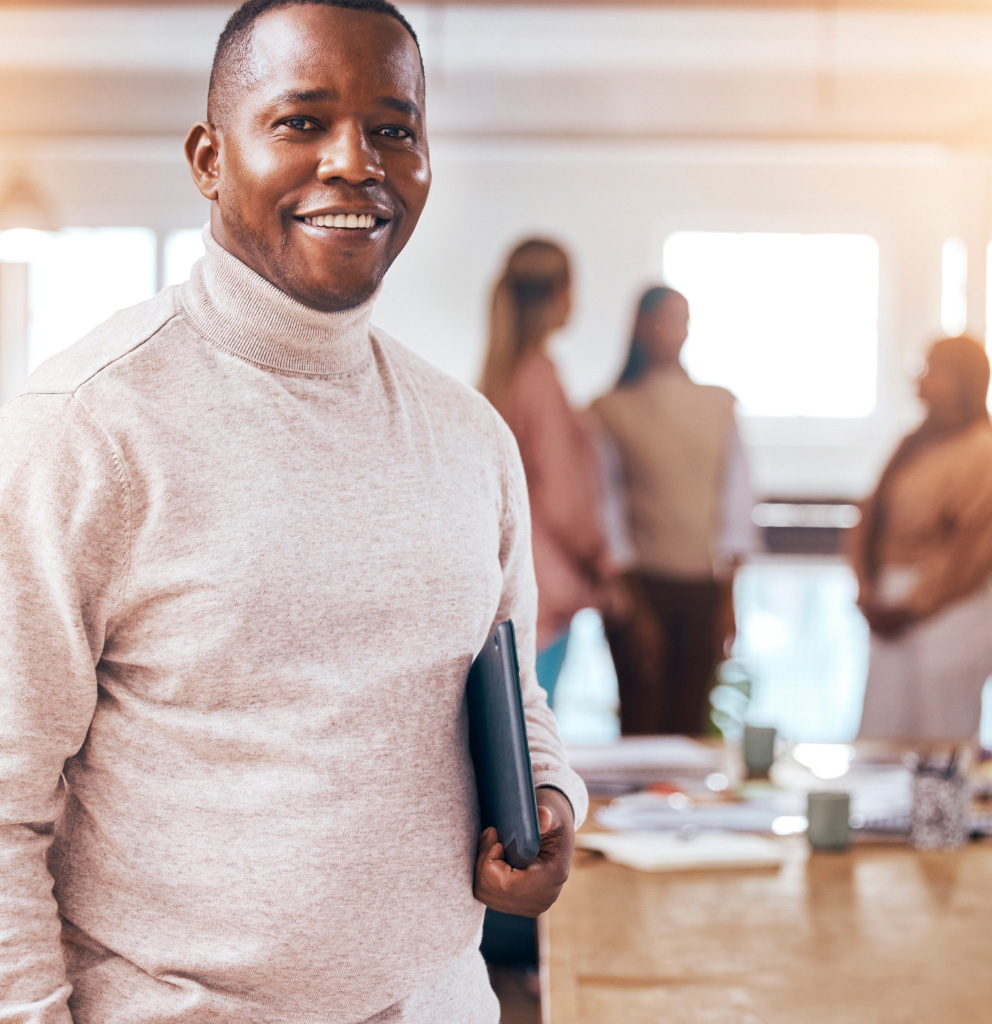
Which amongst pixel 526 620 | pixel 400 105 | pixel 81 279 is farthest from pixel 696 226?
pixel 400 105

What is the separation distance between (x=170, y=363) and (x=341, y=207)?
0.15 meters

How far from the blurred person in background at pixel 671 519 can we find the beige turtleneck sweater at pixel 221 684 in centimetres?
265

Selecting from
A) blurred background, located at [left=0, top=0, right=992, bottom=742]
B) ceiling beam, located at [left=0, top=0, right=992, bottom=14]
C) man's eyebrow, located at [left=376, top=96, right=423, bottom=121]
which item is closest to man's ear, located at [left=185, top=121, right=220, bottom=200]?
man's eyebrow, located at [left=376, top=96, right=423, bottom=121]

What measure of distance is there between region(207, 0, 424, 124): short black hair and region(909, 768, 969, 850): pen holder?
1228 mm

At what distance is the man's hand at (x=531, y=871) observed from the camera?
872mm

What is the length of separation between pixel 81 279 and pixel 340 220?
22.8 ft

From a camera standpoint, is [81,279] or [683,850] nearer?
[683,850]

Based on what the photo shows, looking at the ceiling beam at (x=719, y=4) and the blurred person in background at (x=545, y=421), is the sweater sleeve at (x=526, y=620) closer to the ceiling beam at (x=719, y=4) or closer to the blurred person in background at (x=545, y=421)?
the blurred person in background at (x=545, y=421)

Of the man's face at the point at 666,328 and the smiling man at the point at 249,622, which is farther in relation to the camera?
the man's face at the point at 666,328

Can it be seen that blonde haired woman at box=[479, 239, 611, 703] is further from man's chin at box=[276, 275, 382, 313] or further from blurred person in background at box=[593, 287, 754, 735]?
man's chin at box=[276, 275, 382, 313]

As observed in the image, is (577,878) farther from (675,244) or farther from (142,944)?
(675,244)

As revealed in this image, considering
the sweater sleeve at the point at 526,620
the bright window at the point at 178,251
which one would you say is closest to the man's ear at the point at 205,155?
the sweater sleeve at the point at 526,620

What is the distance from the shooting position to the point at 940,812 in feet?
5.43

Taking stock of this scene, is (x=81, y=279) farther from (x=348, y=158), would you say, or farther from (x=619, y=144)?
(x=348, y=158)
